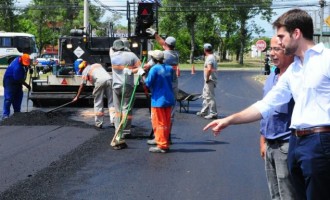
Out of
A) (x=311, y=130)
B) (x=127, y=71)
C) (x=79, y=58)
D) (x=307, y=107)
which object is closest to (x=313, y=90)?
(x=307, y=107)

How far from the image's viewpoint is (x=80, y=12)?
84188 millimetres

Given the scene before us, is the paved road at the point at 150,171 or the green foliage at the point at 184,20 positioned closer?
the paved road at the point at 150,171

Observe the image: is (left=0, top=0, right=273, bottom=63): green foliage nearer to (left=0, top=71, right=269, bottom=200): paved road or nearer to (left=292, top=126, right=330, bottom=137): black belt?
(left=0, top=71, right=269, bottom=200): paved road

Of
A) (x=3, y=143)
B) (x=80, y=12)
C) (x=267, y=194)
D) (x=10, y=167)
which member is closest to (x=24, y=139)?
(x=3, y=143)

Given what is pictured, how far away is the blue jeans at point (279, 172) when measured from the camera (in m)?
4.21

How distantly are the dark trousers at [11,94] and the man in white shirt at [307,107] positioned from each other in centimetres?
1087

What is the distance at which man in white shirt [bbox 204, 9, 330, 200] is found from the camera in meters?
3.56

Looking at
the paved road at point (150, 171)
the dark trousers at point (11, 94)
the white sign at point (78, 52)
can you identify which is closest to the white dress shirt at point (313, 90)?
the paved road at point (150, 171)

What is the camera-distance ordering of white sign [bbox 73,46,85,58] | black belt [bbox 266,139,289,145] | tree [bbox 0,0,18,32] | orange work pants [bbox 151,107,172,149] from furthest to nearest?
tree [bbox 0,0,18,32] → white sign [bbox 73,46,85,58] → orange work pants [bbox 151,107,172,149] → black belt [bbox 266,139,289,145]

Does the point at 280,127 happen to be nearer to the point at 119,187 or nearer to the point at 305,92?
the point at 305,92

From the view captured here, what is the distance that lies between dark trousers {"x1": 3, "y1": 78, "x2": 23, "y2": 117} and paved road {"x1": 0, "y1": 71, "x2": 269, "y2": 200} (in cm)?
297

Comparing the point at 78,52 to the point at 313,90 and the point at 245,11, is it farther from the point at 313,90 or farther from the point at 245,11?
the point at 245,11

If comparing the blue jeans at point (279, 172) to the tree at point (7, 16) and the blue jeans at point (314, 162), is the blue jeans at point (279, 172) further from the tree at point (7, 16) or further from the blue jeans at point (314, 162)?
the tree at point (7, 16)

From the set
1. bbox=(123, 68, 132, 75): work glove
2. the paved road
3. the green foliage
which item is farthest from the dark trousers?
the green foliage
